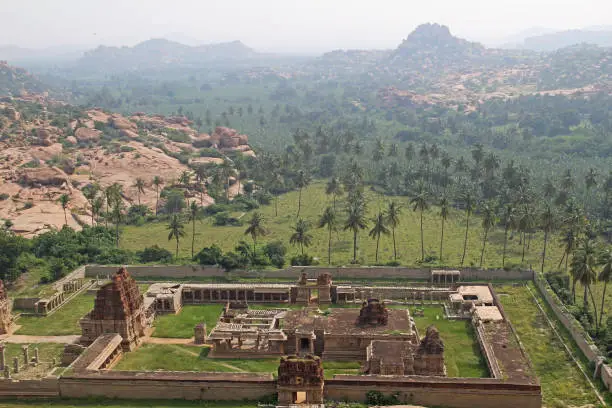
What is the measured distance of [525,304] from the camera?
2950 inches

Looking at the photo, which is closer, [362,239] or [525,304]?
[525,304]

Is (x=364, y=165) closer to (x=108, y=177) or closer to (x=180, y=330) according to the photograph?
(x=108, y=177)

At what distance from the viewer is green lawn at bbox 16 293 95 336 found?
7125cm

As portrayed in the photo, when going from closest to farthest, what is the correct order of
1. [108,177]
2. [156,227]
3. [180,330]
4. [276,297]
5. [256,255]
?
[180,330]
[276,297]
[256,255]
[156,227]
[108,177]

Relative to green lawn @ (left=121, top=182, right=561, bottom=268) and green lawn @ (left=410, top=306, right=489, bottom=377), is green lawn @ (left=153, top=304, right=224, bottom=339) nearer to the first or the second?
green lawn @ (left=121, top=182, right=561, bottom=268)

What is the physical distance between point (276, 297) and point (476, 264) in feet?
100

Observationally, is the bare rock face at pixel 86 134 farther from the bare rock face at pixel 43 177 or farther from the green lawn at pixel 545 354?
the green lawn at pixel 545 354

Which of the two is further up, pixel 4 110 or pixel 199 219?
pixel 4 110

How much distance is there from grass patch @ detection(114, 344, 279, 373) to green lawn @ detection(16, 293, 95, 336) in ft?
35.4

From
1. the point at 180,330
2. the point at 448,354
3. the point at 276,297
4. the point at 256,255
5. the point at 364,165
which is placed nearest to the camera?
the point at 448,354

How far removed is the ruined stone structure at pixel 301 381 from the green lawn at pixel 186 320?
19.9m

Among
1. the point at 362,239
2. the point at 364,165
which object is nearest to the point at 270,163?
the point at 364,165

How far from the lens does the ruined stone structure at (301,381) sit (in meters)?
51.8

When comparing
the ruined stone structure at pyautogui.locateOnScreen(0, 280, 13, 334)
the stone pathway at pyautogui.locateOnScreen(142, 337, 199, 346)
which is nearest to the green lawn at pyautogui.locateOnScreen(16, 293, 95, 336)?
the ruined stone structure at pyautogui.locateOnScreen(0, 280, 13, 334)
